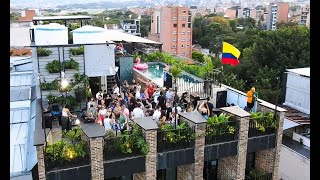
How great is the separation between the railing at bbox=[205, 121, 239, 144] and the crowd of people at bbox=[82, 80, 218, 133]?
3.15 feet

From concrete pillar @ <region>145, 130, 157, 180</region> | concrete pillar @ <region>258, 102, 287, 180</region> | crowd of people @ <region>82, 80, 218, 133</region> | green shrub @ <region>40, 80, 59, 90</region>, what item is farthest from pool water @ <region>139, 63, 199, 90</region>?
concrete pillar @ <region>145, 130, 157, 180</region>

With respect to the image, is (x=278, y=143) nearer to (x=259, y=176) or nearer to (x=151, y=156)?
(x=259, y=176)

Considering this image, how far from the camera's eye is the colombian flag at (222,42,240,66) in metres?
17.2

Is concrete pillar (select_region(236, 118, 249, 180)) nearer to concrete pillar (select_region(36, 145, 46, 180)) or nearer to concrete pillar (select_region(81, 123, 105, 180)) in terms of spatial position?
concrete pillar (select_region(81, 123, 105, 180))

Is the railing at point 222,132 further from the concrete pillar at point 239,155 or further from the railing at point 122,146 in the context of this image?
the railing at point 122,146

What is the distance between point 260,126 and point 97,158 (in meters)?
7.05

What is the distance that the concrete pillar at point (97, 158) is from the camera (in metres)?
11.6

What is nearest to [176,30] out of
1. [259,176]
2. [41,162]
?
[259,176]

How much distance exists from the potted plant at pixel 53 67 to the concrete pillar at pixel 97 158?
633 centimetres

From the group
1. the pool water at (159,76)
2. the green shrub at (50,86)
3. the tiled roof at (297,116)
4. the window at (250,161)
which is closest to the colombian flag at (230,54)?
the pool water at (159,76)

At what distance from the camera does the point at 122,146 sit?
12227 mm

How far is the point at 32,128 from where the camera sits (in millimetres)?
14273
